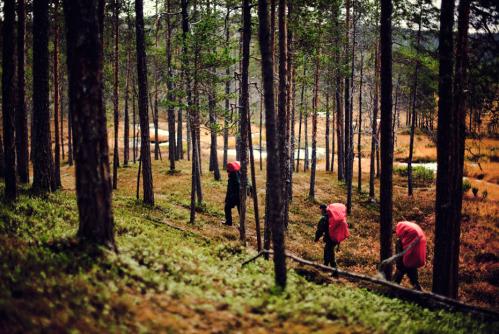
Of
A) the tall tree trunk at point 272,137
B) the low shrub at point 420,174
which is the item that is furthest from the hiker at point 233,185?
the low shrub at point 420,174

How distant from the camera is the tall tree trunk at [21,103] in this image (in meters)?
12.2

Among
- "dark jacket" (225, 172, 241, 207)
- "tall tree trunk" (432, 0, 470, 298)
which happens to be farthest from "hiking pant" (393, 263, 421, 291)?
"dark jacket" (225, 172, 241, 207)

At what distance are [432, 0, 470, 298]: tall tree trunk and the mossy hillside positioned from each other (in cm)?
175

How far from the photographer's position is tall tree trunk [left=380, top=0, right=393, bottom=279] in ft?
28.8

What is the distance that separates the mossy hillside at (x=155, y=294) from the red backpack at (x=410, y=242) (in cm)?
144

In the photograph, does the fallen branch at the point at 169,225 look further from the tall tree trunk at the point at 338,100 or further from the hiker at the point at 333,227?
the tall tree trunk at the point at 338,100

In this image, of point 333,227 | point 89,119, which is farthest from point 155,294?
point 333,227

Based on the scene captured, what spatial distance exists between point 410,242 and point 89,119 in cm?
793

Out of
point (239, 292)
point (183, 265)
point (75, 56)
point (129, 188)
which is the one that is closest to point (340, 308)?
point (239, 292)

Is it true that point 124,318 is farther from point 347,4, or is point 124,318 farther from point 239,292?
point 347,4

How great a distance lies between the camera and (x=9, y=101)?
10.5 m

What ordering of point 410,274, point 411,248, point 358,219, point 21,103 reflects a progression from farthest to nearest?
point 358,219 < point 21,103 < point 410,274 < point 411,248

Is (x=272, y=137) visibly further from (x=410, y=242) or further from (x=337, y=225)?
(x=410, y=242)

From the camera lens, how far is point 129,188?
66.4 feet
